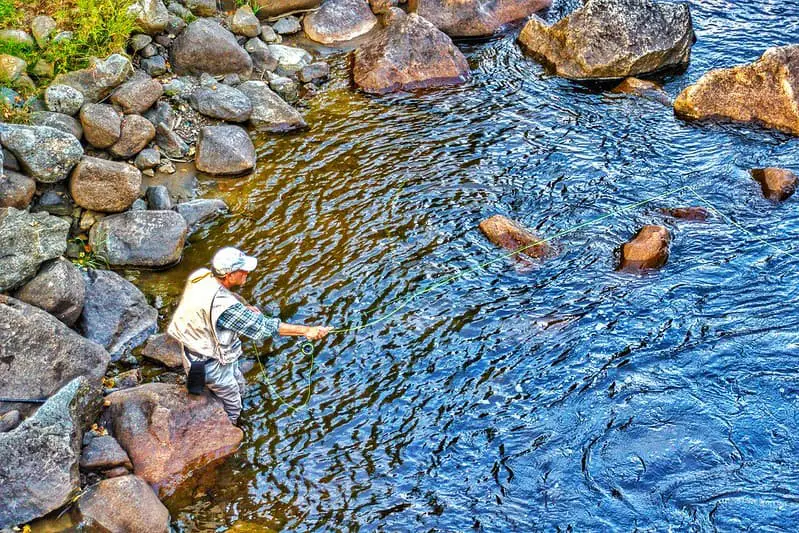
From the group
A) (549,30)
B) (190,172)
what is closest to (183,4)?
(190,172)

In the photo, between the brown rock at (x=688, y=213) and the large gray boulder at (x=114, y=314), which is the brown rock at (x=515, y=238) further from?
the large gray boulder at (x=114, y=314)

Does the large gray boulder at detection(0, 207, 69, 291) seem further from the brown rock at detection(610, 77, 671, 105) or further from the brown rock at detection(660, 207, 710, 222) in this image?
the brown rock at detection(610, 77, 671, 105)

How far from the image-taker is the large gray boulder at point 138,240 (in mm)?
11086

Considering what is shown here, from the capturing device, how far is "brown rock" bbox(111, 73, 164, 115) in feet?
42.3

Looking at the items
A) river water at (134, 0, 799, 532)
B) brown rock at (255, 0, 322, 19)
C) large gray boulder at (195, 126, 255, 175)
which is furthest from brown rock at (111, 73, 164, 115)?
brown rock at (255, 0, 322, 19)

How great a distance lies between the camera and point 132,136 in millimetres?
12508

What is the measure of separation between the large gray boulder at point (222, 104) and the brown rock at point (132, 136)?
130 centimetres

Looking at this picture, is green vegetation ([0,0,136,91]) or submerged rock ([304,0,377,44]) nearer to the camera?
green vegetation ([0,0,136,91])

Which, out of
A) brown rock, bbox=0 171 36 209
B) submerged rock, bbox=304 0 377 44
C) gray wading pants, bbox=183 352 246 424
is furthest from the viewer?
submerged rock, bbox=304 0 377 44

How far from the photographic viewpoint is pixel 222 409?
346 inches

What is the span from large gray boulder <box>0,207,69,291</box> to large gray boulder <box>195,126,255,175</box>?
11.2 feet

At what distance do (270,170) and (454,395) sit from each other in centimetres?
565

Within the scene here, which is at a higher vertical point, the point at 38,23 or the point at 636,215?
the point at 38,23

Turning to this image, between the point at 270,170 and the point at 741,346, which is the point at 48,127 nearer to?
the point at 270,170
